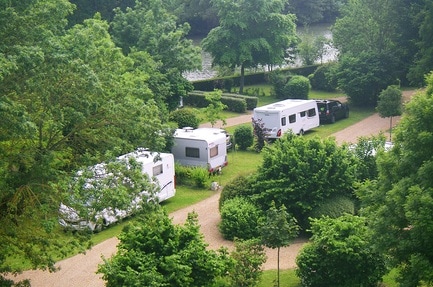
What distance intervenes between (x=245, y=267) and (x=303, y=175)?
5801 mm

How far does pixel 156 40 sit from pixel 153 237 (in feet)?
65.3

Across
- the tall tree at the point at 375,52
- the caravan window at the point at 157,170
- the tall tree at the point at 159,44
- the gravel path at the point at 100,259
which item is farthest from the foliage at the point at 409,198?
the tall tree at the point at 375,52

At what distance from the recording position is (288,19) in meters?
43.2

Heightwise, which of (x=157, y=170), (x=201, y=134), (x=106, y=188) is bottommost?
(x=157, y=170)

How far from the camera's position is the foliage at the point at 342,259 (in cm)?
1612

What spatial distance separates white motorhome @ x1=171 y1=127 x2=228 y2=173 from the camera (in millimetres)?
26875

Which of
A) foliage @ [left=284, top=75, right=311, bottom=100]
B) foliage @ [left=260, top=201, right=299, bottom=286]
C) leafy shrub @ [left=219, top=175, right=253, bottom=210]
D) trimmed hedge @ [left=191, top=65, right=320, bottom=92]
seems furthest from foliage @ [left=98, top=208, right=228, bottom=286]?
trimmed hedge @ [left=191, top=65, right=320, bottom=92]

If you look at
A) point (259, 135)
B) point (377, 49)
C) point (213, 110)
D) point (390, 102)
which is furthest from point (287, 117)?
point (377, 49)

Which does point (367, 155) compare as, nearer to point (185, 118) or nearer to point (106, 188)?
point (106, 188)

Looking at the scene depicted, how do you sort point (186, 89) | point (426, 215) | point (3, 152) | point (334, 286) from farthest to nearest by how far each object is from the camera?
point (186, 89)
point (334, 286)
point (3, 152)
point (426, 215)

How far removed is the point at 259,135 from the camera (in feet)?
100

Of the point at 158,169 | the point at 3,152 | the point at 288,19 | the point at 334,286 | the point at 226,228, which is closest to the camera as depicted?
the point at 3,152

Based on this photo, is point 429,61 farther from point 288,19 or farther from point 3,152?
point 3,152

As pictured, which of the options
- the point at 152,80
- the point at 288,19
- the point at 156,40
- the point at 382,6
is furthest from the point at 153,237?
the point at 288,19
